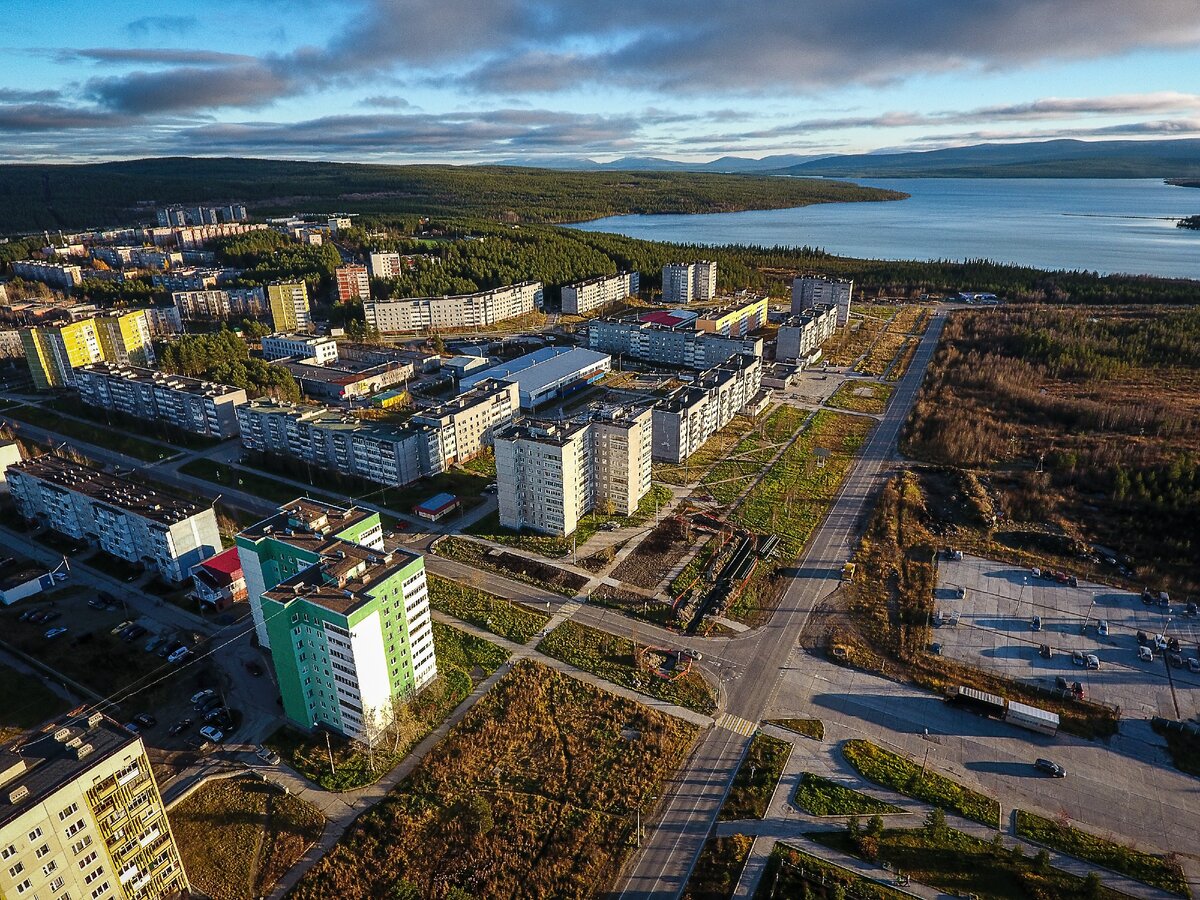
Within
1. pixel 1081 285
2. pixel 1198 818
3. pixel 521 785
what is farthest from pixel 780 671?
pixel 1081 285

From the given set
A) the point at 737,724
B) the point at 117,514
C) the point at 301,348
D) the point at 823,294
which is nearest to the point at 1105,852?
the point at 737,724

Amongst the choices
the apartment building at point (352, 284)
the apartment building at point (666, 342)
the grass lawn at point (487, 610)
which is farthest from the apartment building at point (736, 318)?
the apartment building at point (352, 284)

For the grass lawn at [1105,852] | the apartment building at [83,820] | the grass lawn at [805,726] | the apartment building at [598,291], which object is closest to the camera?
the apartment building at [83,820]

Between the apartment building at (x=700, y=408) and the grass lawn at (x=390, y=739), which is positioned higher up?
the apartment building at (x=700, y=408)

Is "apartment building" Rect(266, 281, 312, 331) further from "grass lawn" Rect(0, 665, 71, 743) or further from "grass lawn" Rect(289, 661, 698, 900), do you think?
"grass lawn" Rect(289, 661, 698, 900)

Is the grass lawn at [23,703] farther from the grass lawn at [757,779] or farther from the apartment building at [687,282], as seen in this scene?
the apartment building at [687,282]

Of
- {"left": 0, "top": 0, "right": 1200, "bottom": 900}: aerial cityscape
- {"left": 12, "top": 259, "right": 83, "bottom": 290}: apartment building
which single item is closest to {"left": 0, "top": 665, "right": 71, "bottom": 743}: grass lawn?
{"left": 0, "top": 0, "right": 1200, "bottom": 900}: aerial cityscape

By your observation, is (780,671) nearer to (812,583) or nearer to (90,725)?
(812,583)
